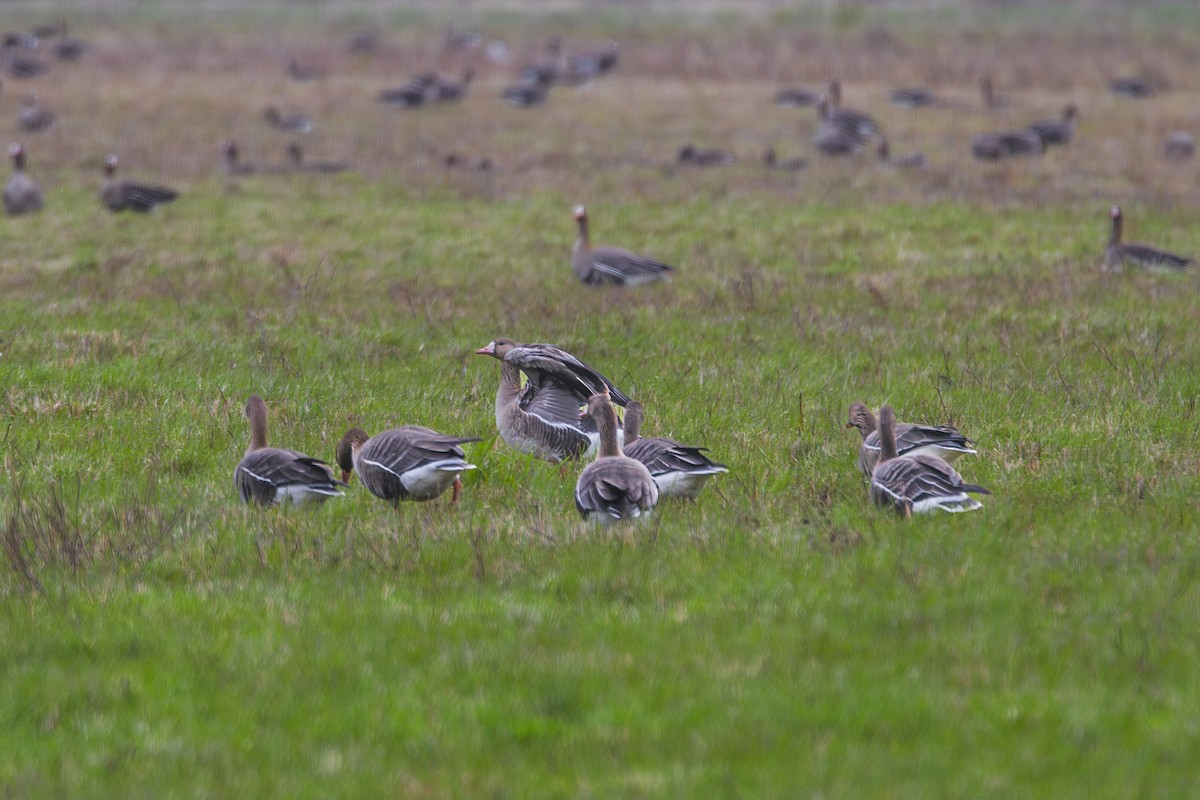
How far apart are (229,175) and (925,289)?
1402 cm

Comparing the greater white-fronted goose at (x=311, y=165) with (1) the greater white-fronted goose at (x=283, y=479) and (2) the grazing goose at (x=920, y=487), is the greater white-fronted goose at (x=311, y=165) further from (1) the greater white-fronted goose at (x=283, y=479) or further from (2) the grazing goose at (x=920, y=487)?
(2) the grazing goose at (x=920, y=487)

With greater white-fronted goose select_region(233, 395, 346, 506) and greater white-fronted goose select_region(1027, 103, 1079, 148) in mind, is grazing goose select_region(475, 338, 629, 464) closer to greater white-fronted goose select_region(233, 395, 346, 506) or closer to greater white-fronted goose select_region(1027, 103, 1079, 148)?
greater white-fronted goose select_region(233, 395, 346, 506)

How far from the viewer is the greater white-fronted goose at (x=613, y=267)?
16.0 meters

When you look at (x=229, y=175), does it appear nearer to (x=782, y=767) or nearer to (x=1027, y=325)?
(x=1027, y=325)

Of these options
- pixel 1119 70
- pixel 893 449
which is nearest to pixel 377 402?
pixel 893 449

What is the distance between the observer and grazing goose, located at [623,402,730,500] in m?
7.98

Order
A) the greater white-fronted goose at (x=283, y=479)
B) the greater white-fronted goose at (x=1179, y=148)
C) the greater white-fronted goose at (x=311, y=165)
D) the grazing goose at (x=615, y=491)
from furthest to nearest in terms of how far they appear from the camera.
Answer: the greater white-fronted goose at (x=1179, y=148)
the greater white-fronted goose at (x=311, y=165)
the greater white-fronted goose at (x=283, y=479)
the grazing goose at (x=615, y=491)

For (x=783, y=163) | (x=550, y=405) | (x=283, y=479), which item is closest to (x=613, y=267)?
(x=550, y=405)

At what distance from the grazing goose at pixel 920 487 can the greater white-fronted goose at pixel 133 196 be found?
50.5ft

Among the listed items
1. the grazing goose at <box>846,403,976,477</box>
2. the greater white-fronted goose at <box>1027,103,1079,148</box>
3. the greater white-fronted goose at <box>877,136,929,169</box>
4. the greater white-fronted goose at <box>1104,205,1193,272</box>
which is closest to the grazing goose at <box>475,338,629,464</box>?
the grazing goose at <box>846,403,976,477</box>

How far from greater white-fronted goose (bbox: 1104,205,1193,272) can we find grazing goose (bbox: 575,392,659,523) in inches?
412

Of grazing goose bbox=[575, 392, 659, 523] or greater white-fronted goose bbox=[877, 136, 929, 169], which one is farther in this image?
greater white-fronted goose bbox=[877, 136, 929, 169]

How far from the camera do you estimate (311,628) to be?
6133 mm

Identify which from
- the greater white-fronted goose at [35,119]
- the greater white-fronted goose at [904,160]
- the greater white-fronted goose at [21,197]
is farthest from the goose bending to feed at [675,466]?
the greater white-fronted goose at [35,119]
